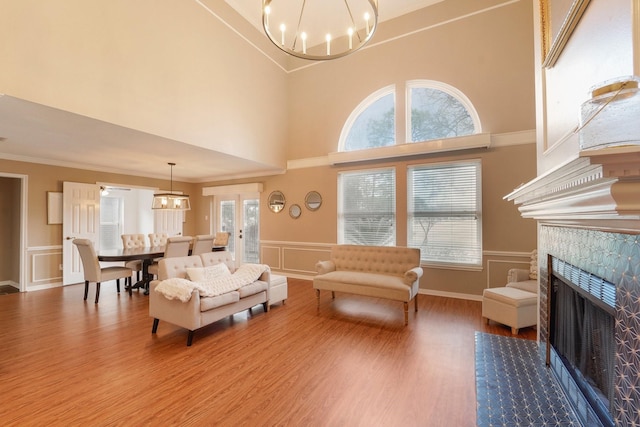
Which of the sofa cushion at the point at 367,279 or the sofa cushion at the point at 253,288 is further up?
the sofa cushion at the point at 367,279

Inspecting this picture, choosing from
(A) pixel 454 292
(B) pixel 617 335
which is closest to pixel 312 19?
(A) pixel 454 292

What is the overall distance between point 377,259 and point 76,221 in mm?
5979

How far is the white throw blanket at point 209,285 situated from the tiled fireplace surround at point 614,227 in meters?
3.04

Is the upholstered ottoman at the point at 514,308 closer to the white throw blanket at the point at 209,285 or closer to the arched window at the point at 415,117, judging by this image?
the arched window at the point at 415,117

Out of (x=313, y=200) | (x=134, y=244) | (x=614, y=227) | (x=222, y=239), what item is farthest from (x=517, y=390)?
(x=134, y=244)

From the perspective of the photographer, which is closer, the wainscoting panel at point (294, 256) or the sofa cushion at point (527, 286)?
the sofa cushion at point (527, 286)

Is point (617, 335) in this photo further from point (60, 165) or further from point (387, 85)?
point (60, 165)

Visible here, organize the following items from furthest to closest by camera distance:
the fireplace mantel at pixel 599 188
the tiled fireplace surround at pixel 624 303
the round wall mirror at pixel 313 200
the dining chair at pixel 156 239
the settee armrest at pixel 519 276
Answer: the dining chair at pixel 156 239 < the round wall mirror at pixel 313 200 < the settee armrest at pixel 519 276 < the tiled fireplace surround at pixel 624 303 < the fireplace mantel at pixel 599 188

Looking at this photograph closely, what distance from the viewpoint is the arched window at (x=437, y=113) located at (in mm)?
4457

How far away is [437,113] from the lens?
4.68 metres

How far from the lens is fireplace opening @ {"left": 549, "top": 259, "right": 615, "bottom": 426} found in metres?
1.37

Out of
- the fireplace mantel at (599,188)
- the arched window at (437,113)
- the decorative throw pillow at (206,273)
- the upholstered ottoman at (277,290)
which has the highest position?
the arched window at (437,113)

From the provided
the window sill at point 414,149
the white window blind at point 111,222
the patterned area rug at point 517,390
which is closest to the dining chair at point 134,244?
the white window blind at point 111,222

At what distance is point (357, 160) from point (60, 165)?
229 inches
